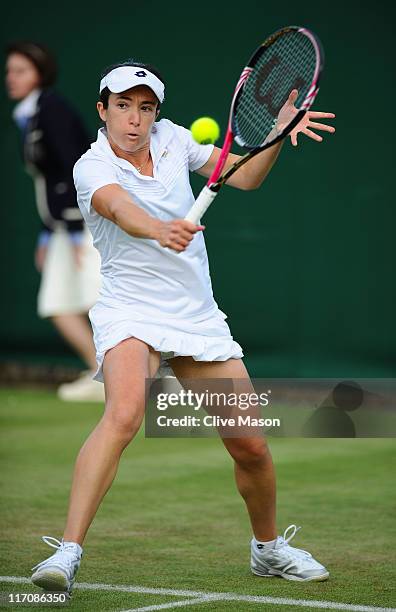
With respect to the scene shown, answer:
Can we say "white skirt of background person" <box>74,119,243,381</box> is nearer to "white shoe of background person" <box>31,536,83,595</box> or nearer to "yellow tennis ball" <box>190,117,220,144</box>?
"yellow tennis ball" <box>190,117,220,144</box>

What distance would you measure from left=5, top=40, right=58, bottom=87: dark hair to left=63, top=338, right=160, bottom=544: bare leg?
225 inches

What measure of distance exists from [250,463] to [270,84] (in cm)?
129

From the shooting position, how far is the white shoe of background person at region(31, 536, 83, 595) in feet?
13.0

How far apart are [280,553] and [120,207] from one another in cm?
138

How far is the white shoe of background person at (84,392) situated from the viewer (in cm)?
970

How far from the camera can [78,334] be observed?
9.48m

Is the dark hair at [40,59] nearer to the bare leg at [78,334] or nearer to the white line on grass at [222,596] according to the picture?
the bare leg at [78,334]

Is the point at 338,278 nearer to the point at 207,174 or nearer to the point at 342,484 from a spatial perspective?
the point at 342,484

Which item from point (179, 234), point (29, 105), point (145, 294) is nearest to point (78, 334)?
point (29, 105)

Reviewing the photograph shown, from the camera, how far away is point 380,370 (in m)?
9.04

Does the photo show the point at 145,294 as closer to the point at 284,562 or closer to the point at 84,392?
the point at 284,562

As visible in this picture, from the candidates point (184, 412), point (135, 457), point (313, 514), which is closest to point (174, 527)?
point (313, 514)

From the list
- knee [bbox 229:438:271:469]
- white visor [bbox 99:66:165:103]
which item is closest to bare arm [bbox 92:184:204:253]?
white visor [bbox 99:66:165:103]

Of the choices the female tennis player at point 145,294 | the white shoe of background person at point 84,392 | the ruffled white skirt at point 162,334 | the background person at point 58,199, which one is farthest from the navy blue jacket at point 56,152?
the ruffled white skirt at point 162,334
